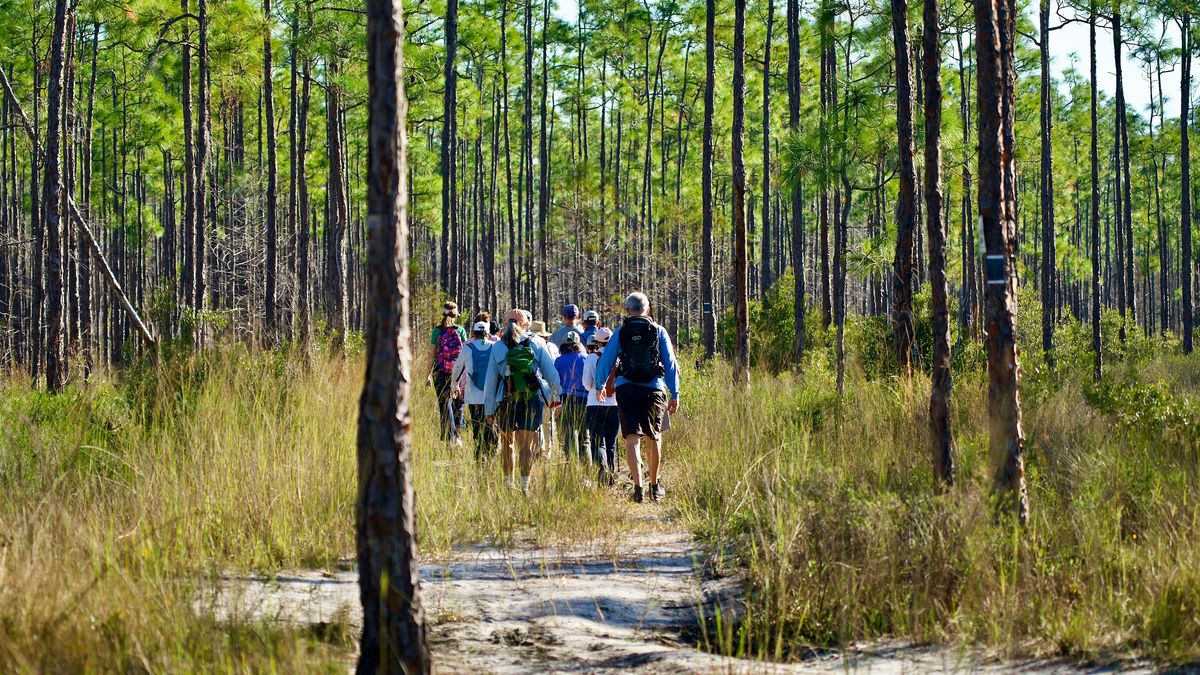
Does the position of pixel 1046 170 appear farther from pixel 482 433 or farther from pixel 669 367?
pixel 482 433

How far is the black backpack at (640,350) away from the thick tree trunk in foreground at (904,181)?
3.31 metres

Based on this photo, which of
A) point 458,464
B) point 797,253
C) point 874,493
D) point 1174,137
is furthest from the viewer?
point 1174,137

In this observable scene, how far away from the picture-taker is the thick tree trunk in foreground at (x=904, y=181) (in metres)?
10.7

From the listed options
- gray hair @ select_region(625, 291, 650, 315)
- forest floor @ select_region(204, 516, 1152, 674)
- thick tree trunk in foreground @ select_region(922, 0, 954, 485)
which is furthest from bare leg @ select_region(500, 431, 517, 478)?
thick tree trunk in foreground @ select_region(922, 0, 954, 485)

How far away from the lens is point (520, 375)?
9.62m

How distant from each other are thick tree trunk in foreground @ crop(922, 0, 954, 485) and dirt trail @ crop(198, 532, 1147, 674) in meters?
1.76

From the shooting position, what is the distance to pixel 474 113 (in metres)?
34.1

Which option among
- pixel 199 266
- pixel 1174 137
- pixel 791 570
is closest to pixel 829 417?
pixel 791 570

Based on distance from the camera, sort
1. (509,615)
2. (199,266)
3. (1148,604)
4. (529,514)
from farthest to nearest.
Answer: (199,266), (529,514), (509,615), (1148,604)

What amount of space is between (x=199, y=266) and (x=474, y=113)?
14326 mm

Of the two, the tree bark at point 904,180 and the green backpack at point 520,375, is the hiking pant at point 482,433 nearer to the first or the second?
the green backpack at point 520,375

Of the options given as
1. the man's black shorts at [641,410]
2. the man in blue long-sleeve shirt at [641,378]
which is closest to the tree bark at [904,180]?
the man in blue long-sleeve shirt at [641,378]

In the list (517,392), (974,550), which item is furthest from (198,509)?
(974,550)

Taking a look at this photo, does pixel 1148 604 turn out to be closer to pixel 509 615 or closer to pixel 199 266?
pixel 509 615
